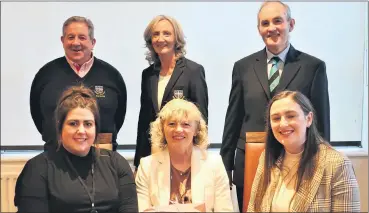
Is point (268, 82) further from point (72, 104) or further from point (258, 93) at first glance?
point (72, 104)

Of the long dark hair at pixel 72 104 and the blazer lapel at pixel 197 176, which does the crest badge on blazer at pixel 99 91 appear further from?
the blazer lapel at pixel 197 176

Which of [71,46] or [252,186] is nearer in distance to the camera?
[252,186]

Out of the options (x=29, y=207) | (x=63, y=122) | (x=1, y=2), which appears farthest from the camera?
(x=1, y=2)

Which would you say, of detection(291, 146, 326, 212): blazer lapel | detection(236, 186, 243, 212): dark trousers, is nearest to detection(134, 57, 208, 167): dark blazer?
detection(236, 186, 243, 212): dark trousers

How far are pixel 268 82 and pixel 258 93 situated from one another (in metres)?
0.09

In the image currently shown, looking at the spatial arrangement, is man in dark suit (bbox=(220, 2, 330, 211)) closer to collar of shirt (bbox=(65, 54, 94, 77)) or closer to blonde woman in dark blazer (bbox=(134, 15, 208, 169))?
blonde woman in dark blazer (bbox=(134, 15, 208, 169))

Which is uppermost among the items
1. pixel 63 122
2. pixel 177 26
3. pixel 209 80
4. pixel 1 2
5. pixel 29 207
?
pixel 1 2

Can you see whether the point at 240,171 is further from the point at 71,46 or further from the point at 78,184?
the point at 71,46

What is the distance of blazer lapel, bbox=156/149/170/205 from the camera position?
2267 millimetres

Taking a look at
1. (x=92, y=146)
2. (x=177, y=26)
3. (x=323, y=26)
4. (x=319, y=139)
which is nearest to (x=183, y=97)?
(x=177, y=26)

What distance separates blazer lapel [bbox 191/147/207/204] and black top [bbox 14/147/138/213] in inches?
11.8

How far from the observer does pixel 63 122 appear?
85.5 inches

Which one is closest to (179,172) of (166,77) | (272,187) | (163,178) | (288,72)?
(163,178)

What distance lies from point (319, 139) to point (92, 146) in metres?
1.12
